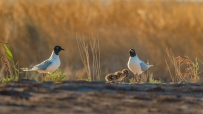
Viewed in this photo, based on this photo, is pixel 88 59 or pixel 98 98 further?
pixel 88 59

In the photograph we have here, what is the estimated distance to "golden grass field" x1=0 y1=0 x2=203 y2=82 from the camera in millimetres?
14664

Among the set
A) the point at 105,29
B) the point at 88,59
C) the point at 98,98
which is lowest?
the point at 98,98

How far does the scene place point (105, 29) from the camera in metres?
15.3

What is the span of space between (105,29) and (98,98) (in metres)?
9.26

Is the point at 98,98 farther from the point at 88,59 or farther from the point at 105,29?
the point at 105,29

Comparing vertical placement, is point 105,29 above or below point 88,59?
above

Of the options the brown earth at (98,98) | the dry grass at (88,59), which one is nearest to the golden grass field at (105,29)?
the dry grass at (88,59)

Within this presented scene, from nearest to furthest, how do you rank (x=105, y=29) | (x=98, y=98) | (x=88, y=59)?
(x=98, y=98), (x=88, y=59), (x=105, y=29)

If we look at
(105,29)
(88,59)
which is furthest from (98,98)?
(105,29)

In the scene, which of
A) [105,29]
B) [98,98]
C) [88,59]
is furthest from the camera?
[105,29]

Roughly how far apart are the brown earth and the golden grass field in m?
7.29

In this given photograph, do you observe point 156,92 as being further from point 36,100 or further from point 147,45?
point 147,45

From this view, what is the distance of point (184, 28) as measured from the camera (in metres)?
15.5

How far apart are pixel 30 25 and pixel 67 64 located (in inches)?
59.9
